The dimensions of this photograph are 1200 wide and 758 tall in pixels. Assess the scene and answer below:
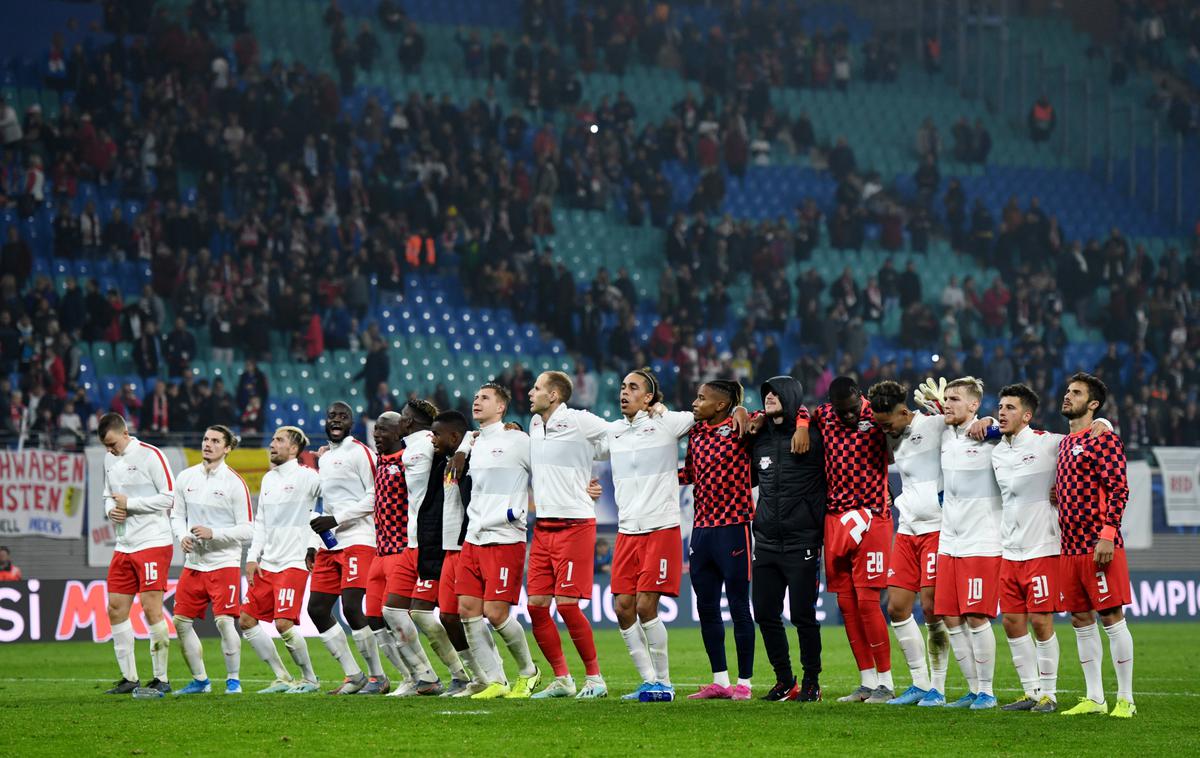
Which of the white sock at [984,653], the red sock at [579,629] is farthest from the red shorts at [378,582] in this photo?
the white sock at [984,653]

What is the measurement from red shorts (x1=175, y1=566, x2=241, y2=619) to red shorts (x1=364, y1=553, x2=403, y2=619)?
1354mm

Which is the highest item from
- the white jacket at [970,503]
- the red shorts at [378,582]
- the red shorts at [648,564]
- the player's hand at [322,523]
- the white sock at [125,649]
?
the white jacket at [970,503]

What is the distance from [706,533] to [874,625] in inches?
59.8

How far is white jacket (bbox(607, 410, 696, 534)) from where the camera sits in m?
13.7

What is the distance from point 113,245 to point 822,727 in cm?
2238

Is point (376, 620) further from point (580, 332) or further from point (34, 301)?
point (580, 332)

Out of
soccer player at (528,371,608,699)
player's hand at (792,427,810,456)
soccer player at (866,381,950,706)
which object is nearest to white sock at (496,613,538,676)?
soccer player at (528,371,608,699)

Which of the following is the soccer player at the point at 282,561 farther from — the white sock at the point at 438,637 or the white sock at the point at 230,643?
the white sock at the point at 438,637

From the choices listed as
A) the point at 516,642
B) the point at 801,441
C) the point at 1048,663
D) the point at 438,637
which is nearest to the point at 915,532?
the point at 801,441

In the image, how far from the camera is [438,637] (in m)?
14.5

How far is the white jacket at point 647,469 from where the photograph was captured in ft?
44.9

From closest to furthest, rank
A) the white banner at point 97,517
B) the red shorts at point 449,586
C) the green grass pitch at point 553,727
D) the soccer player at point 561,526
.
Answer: the green grass pitch at point 553,727 → the soccer player at point 561,526 → the red shorts at point 449,586 → the white banner at point 97,517

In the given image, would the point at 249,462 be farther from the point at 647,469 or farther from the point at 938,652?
the point at 938,652

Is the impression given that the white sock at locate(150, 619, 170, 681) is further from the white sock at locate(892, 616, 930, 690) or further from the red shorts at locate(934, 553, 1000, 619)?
the red shorts at locate(934, 553, 1000, 619)
